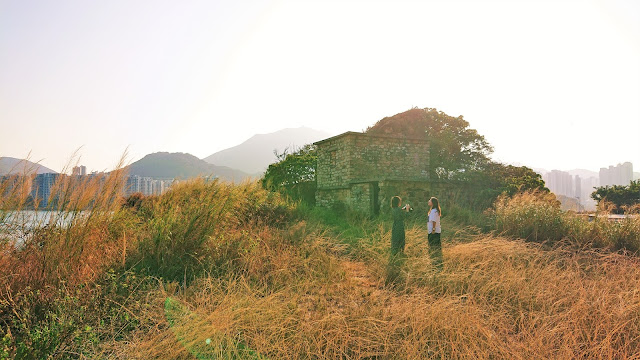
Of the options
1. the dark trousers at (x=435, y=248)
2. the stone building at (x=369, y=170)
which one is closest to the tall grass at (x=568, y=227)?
the dark trousers at (x=435, y=248)

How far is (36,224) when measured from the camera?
152 inches

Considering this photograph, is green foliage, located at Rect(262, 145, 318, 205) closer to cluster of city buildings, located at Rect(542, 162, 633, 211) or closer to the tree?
the tree

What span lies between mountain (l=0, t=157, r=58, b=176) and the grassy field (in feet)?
0.71

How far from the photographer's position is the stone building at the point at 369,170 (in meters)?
11.9

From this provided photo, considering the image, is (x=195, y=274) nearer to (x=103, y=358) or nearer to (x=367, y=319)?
(x=103, y=358)

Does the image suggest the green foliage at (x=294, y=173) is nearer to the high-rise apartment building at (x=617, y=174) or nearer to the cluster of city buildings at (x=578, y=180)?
the cluster of city buildings at (x=578, y=180)

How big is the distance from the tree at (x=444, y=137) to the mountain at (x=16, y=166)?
1712cm

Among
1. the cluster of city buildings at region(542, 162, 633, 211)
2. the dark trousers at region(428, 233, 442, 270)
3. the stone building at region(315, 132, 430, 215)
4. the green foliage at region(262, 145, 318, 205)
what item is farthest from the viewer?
the cluster of city buildings at region(542, 162, 633, 211)

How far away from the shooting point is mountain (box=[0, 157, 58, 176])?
3867 millimetres

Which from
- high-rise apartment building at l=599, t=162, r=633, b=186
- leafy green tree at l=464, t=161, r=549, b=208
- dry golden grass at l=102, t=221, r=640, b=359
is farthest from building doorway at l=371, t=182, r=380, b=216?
high-rise apartment building at l=599, t=162, r=633, b=186

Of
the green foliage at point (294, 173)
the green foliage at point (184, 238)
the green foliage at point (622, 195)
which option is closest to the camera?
the green foliage at point (184, 238)

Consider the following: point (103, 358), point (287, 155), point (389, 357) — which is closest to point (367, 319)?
point (389, 357)

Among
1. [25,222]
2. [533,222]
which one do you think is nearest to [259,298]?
[25,222]

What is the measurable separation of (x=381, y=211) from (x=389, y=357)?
28.9 feet
